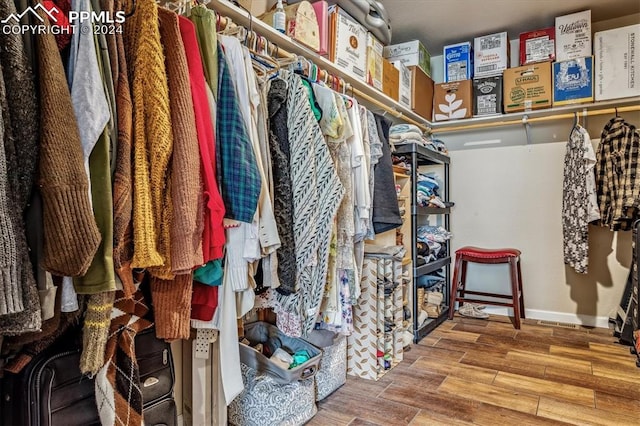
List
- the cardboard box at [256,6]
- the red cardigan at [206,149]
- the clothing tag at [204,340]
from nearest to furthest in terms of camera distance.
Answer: the red cardigan at [206,149]
the clothing tag at [204,340]
the cardboard box at [256,6]

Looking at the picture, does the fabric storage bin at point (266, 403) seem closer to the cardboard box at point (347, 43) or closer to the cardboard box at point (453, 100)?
the cardboard box at point (347, 43)

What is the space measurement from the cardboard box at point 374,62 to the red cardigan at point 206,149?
5.07 ft

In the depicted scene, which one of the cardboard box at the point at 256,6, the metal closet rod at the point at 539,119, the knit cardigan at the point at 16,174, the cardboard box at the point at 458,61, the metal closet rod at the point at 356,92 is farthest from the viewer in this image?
the cardboard box at the point at 458,61

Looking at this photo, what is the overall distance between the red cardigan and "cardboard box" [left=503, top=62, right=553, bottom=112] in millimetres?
2730

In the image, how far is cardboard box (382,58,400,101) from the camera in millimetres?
2674

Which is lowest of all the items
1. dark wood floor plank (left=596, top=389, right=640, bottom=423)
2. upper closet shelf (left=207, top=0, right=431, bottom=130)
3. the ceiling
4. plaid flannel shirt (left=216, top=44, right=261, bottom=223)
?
dark wood floor plank (left=596, top=389, right=640, bottom=423)


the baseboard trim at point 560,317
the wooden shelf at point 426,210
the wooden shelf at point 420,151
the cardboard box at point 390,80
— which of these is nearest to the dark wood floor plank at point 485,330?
the baseboard trim at point 560,317

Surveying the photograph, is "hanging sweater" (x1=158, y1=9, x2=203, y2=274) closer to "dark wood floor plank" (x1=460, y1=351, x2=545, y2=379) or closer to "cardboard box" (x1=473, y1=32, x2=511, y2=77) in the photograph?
"dark wood floor plank" (x1=460, y1=351, x2=545, y2=379)

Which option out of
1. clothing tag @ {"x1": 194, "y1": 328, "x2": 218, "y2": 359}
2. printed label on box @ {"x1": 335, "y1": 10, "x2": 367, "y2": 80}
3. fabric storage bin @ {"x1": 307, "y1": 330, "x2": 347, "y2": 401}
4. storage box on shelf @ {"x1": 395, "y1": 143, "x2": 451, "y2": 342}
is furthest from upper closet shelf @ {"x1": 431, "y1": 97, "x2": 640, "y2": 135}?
clothing tag @ {"x1": 194, "y1": 328, "x2": 218, "y2": 359}

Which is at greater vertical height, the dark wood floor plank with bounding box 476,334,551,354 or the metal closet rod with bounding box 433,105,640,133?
the metal closet rod with bounding box 433,105,640,133

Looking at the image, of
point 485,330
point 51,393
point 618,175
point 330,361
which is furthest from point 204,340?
point 618,175

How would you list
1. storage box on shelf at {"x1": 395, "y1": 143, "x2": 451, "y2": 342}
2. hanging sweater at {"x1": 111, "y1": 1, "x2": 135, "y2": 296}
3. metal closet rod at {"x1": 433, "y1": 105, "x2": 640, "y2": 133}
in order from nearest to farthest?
hanging sweater at {"x1": 111, "y1": 1, "x2": 135, "y2": 296}, storage box on shelf at {"x1": 395, "y1": 143, "x2": 451, "y2": 342}, metal closet rod at {"x1": 433, "y1": 105, "x2": 640, "y2": 133}

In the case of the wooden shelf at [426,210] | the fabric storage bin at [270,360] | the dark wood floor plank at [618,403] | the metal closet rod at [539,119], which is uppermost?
the metal closet rod at [539,119]

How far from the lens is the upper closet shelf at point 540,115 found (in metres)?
2.79
